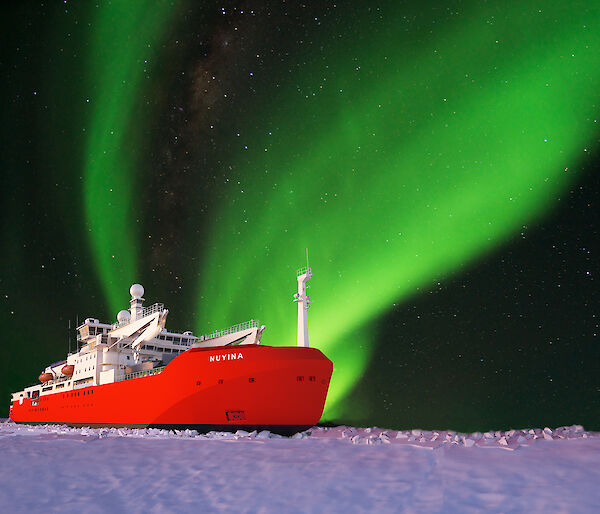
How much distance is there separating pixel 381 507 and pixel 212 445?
1232cm

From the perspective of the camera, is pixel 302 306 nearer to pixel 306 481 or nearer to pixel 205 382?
pixel 205 382

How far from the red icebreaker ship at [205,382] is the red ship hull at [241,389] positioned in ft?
0.18

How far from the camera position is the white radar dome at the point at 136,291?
1753 inches

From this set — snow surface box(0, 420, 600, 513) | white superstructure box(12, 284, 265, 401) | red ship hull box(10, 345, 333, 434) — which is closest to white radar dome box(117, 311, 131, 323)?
white superstructure box(12, 284, 265, 401)

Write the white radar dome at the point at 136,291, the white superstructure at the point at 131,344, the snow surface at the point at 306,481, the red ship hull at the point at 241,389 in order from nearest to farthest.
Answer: the snow surface at the point at 306,481 → the red ship hull at the point at 241,389 → the white superstructure at the point at 131,344 → the white radar dome at the point at 136,291

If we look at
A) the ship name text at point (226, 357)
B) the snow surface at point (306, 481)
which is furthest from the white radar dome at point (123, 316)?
the snow surface at point (306, 481)

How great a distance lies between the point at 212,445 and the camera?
762 inches

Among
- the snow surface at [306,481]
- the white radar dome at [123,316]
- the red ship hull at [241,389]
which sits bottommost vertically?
the snow surface at [306,481]

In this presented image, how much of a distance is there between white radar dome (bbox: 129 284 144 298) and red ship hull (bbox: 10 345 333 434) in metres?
15.9

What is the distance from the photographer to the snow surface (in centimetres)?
875

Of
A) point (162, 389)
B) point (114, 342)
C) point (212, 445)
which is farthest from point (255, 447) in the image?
point (114, 342)

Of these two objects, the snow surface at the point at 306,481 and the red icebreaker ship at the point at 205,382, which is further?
the red icebreaker ship at the point at 205,382

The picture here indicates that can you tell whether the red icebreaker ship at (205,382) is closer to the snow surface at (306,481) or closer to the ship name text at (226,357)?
the ship name text at (226,357)

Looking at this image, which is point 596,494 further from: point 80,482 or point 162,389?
point 162,389
